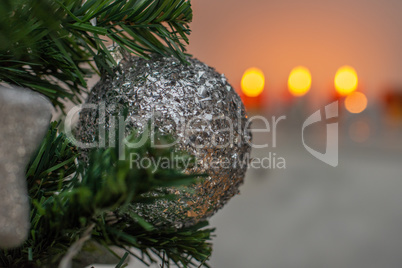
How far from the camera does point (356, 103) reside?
6.16 ft

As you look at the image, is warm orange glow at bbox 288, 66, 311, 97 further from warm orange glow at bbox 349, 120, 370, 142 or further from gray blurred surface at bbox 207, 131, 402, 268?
gray blurred surface at bbox 207, 131, 402, 268

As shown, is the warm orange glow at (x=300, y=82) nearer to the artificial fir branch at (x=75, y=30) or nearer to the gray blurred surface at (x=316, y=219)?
the gray blurred surface at (x=316, y=219)

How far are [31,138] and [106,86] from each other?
0.10 m

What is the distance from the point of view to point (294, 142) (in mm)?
1581

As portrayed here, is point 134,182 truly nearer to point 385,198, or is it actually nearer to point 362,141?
point 385,198

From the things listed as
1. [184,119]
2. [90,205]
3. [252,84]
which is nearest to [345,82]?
[252,84]

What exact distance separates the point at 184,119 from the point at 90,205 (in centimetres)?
12

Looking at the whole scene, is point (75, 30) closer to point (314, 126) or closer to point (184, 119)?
point (184, 119)

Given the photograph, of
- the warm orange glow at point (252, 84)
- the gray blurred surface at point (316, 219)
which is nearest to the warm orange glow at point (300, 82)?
the warm orange glow at point (252, 84)

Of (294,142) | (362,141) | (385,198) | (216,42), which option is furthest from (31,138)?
(216,42)

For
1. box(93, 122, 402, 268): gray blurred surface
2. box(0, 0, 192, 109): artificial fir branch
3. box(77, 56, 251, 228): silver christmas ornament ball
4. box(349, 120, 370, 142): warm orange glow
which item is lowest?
box(93, 122, 402, 268): gray blurred surface

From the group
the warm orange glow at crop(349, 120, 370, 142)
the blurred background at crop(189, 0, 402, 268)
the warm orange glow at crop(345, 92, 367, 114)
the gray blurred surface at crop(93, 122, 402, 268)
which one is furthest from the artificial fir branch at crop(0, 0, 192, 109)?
the warm orange glow at crop(345, 92, 367, 114)

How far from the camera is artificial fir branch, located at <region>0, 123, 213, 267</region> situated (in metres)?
0.16

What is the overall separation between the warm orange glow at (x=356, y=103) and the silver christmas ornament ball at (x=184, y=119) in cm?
169
